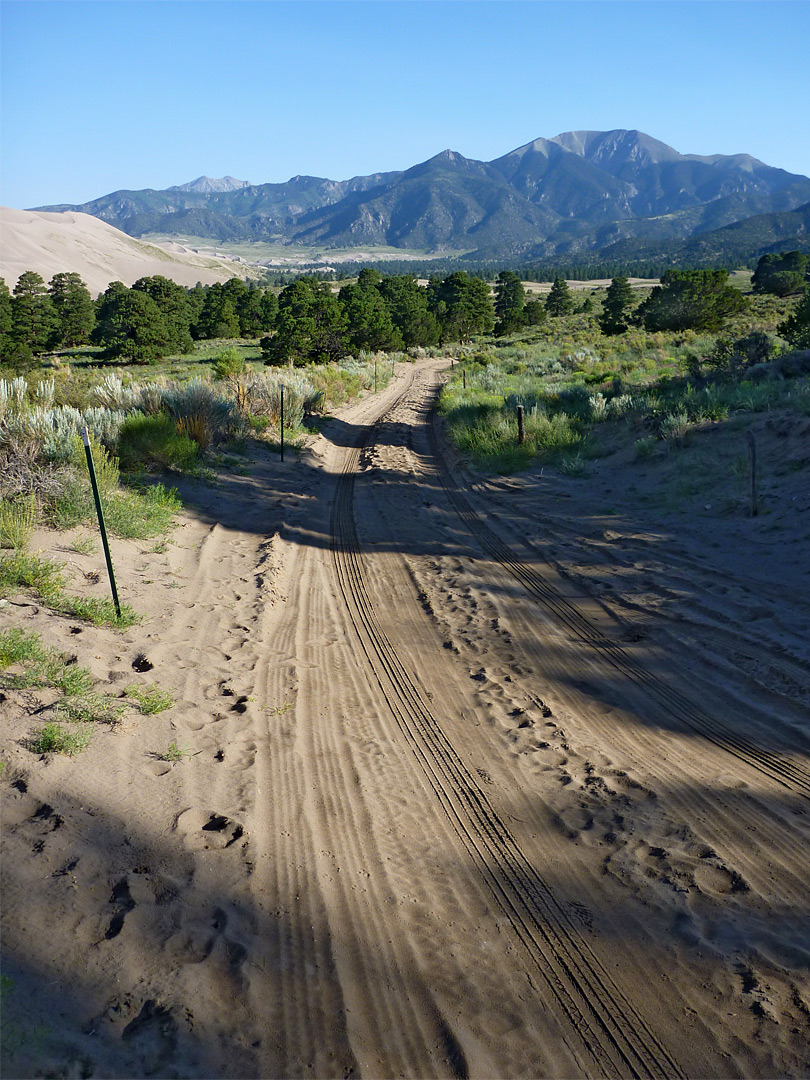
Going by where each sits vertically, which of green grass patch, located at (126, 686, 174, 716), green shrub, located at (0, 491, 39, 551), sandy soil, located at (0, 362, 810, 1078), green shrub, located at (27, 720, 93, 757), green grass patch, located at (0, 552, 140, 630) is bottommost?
sandy soil, located at (0, 362, 810, 1078)

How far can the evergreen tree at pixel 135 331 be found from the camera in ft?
177

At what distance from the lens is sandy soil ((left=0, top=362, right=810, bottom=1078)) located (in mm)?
2736

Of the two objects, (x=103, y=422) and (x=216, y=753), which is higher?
(x=103, y=422)

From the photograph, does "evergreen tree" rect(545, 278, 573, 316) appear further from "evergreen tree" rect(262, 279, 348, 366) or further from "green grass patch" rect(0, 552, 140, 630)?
"green grass patch" rect(0, 552, 140, 630)

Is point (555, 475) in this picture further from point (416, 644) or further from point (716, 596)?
point (416, 644)

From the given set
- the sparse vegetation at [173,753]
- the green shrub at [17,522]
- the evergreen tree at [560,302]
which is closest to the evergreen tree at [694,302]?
the evergreen tree at [560,302]

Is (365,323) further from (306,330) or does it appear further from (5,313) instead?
(5,313)

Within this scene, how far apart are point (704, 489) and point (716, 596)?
4603 millimetres

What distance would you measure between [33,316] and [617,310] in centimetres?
5447

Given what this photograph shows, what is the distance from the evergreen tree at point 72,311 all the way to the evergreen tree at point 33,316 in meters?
1.05

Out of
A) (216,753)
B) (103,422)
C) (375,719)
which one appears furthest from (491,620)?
(103,422)

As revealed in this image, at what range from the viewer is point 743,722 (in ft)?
16.8

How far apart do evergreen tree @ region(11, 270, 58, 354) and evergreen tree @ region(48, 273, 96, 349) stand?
41.5 inches

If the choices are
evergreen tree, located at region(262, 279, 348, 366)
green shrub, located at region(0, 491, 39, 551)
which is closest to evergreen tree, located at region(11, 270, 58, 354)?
evergreen tree, located at region(262, 279, 348, 366)
